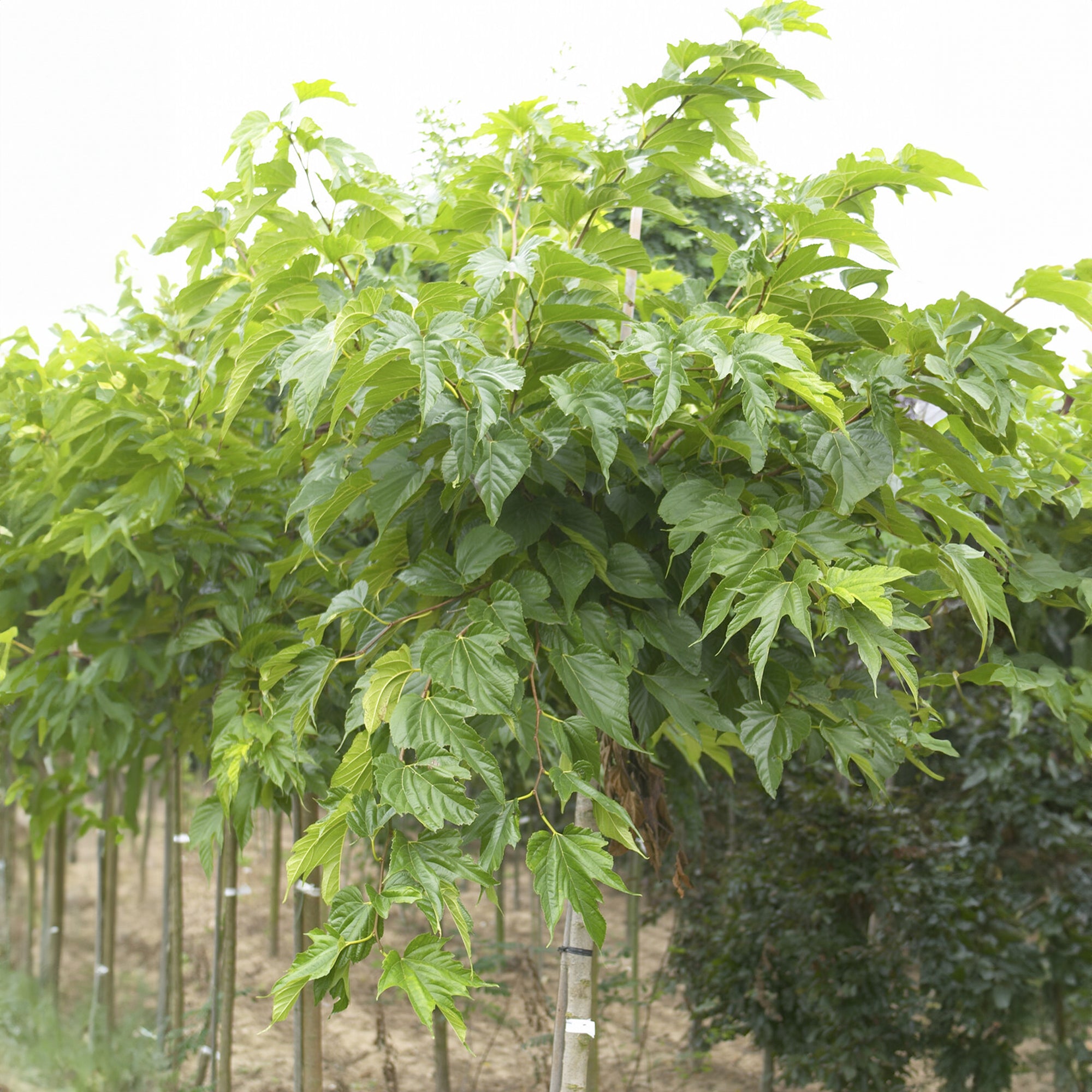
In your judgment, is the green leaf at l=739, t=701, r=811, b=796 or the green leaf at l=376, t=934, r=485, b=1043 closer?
the green leaf at l=376, t=934, r=485, b=1043

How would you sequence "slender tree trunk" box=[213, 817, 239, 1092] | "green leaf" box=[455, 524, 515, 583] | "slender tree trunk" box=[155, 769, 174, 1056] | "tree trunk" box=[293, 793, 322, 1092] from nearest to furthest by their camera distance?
1. "green leaf" box=[455, 524, 515, 583]
2. "tree trunk" box=[293, 793, 322, 1092]
3. "slender tree trunk" box=[213, 817, 239, 1092]
4. "slender tree trunk" box=[155, 769, 174, 1056]

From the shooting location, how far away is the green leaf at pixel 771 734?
1.10 meters

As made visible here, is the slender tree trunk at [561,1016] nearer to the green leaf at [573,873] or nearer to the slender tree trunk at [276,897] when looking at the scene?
the green leaf at [573,873]

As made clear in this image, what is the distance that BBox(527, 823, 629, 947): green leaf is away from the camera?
3.06 ft

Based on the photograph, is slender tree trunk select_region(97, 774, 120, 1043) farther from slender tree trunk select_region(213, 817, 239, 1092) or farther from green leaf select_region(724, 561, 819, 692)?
green leaf select_region(724, 561, 819, 692)

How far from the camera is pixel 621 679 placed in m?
1.06

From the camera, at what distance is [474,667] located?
39.3 inches

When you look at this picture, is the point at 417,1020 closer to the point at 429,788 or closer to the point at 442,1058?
the point at 442,1058

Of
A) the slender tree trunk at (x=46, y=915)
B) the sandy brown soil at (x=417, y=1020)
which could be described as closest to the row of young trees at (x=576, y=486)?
the sandy brown soil at (x=417, y=1020)

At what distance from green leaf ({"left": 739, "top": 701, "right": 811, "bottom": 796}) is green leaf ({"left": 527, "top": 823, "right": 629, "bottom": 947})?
0.72 feet

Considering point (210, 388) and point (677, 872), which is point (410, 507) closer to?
point (210, 388)

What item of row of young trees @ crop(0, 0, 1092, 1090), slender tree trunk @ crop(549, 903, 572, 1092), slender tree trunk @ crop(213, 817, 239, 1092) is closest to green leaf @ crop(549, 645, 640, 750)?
row of young trees @ crop(0, 0, 1092, 1090)

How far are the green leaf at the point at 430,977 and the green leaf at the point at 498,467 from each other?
394 mm

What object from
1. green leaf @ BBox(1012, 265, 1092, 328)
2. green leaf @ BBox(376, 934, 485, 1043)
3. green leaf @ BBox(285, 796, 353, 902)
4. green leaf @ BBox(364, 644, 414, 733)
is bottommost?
green leaf @ BBox(376, 934, 485, 1043)
